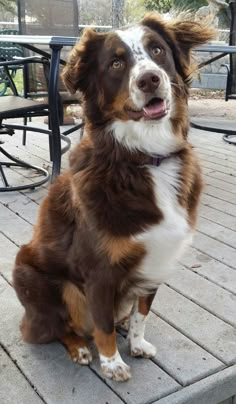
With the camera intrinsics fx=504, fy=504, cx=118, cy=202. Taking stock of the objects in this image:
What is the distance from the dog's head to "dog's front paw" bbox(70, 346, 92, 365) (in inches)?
34.0

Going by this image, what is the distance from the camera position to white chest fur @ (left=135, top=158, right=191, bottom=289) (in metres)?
1.73

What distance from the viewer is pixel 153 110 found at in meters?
1.76

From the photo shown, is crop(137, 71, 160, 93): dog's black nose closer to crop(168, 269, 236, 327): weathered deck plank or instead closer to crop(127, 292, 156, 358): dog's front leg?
crop(127, 292, 156, 358): dog's front leg

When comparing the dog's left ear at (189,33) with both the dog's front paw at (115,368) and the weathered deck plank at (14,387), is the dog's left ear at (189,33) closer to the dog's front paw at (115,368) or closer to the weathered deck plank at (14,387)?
the dog's front paw at (115,368)

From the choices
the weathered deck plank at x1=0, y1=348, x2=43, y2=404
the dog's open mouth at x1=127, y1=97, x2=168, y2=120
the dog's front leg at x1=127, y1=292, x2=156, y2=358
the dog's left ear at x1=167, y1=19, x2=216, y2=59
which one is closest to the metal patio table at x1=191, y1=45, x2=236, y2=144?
the dog's left ear at x1=167, y1=19, x2=216, y2=59

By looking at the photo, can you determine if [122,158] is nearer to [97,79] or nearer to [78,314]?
[97,79]

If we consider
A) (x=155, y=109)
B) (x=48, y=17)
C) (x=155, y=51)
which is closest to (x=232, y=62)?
(x=48, y=17)

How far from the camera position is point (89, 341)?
80.6 inches

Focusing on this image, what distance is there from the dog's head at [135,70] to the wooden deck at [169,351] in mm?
886

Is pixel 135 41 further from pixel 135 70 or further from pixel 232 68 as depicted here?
pixel 232 68

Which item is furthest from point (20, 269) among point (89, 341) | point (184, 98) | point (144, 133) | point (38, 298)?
point (184, 98)

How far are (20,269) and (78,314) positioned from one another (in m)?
0.29

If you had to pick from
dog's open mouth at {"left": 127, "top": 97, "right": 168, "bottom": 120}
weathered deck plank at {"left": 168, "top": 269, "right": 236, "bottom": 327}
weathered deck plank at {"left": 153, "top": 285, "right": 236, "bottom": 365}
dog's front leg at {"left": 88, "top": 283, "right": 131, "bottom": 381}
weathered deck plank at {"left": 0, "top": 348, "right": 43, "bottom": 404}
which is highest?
dog's open mouth at {"left": 127, "top": 97, "right": 168, "bottom": 120}

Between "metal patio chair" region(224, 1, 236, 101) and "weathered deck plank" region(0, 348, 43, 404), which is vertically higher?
"metal patio chair" region(224, 1, 236, 101)
